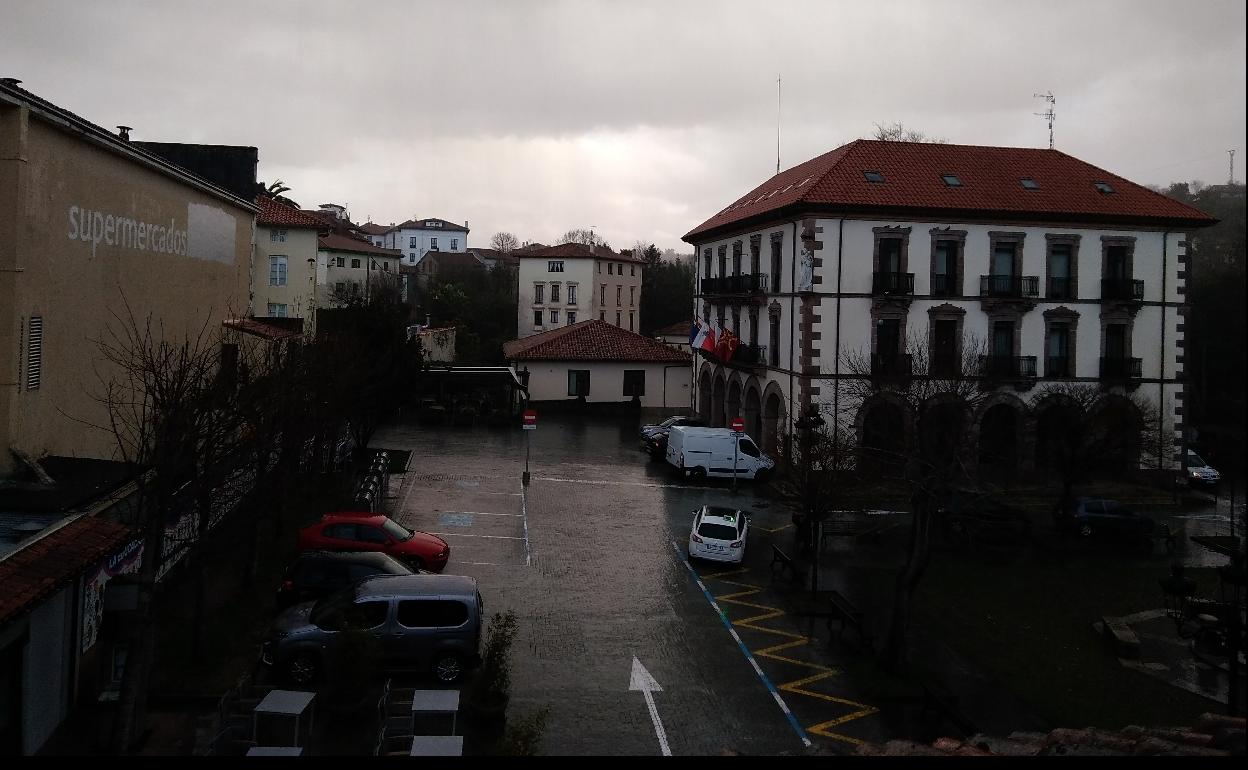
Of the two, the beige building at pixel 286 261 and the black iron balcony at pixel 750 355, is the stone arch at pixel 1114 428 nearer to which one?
the black iron balcony at pixel 750 355

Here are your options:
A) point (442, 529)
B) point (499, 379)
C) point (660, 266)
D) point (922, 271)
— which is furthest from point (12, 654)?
point (660, 266)

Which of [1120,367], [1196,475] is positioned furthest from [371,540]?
[1196,475]

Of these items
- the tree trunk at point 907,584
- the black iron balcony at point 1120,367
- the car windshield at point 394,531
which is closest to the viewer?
the tree trunk at point 907,584

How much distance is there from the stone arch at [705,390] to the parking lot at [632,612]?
42.4 feet

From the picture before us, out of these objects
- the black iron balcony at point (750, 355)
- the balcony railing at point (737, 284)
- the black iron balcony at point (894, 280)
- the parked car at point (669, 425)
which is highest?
the balcony railing at point (737, 284)

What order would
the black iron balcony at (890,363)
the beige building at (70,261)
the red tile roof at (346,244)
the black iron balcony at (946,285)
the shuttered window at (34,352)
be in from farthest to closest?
the red tile roof at (346,244)
the black iron balcony at (946,285)
the black iron balcony at (890,363)
the shuttered window at (34,352)
the beige building at (70,261)

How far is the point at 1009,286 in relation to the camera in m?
37.1

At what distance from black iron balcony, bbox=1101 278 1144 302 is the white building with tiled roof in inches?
967

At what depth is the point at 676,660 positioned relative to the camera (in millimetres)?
16891

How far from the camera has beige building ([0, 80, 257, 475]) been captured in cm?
1428

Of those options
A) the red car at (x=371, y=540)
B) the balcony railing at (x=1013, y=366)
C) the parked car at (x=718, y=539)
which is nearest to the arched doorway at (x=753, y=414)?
the balcony railing at (x=1013, y=366)

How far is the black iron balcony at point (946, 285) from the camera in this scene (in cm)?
3678

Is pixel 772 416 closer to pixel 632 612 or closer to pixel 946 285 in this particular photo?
pixel 946 285

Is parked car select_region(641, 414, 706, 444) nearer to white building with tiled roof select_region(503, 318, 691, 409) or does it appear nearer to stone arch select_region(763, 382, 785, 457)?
stone arch select_region(763, 382, 785, 457)
